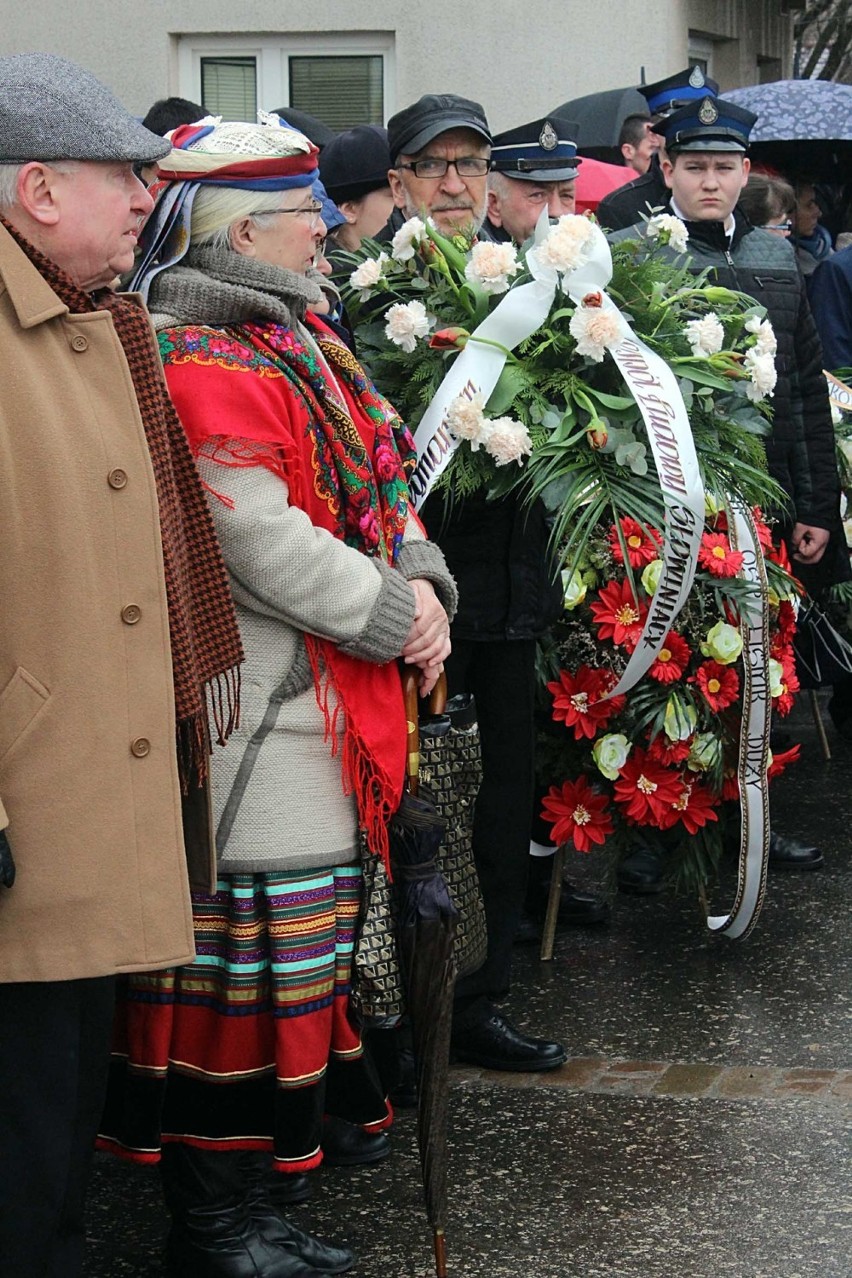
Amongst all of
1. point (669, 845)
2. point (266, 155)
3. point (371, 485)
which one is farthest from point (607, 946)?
point (266, 155)

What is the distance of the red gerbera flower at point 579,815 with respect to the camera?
4.77m

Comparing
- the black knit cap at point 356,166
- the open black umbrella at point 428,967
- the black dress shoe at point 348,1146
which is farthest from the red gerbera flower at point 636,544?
the black knit cap at point 356,166

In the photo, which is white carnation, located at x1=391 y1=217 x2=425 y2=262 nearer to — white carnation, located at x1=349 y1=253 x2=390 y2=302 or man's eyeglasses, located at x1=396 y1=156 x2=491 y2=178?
white carnation, located at x1=349 y1=253 x2=390 y2=302

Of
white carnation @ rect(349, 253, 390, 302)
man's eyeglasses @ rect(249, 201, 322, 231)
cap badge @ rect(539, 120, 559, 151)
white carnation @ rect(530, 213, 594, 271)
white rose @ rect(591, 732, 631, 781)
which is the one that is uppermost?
cap badge @ rect(539, 120, 559, 151)

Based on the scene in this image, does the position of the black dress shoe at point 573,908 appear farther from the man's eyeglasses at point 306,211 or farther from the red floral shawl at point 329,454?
the man's eyeglasses at point 306,211

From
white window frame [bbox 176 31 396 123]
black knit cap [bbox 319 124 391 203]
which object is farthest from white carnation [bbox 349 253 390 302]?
white window frame [bbox 176 31 396 123]

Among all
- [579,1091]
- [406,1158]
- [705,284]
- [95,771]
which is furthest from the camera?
[705,284]

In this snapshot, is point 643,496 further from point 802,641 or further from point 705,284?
point 802,641

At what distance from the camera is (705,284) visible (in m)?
4.87

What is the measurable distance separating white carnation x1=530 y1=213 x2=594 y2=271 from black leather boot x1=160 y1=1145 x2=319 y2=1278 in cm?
205

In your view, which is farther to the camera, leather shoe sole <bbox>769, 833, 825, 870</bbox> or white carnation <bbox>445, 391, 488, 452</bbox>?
leather shoe sole <bbox>769, 833, 825, 870</bbox>

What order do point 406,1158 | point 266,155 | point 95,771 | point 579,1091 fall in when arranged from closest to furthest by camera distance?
point 95,771 < point 266,155 < point 406,1158 < point 579,1091

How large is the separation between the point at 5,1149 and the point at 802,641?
15.3ft

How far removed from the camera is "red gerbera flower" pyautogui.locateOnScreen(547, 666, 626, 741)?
15.3 feet
